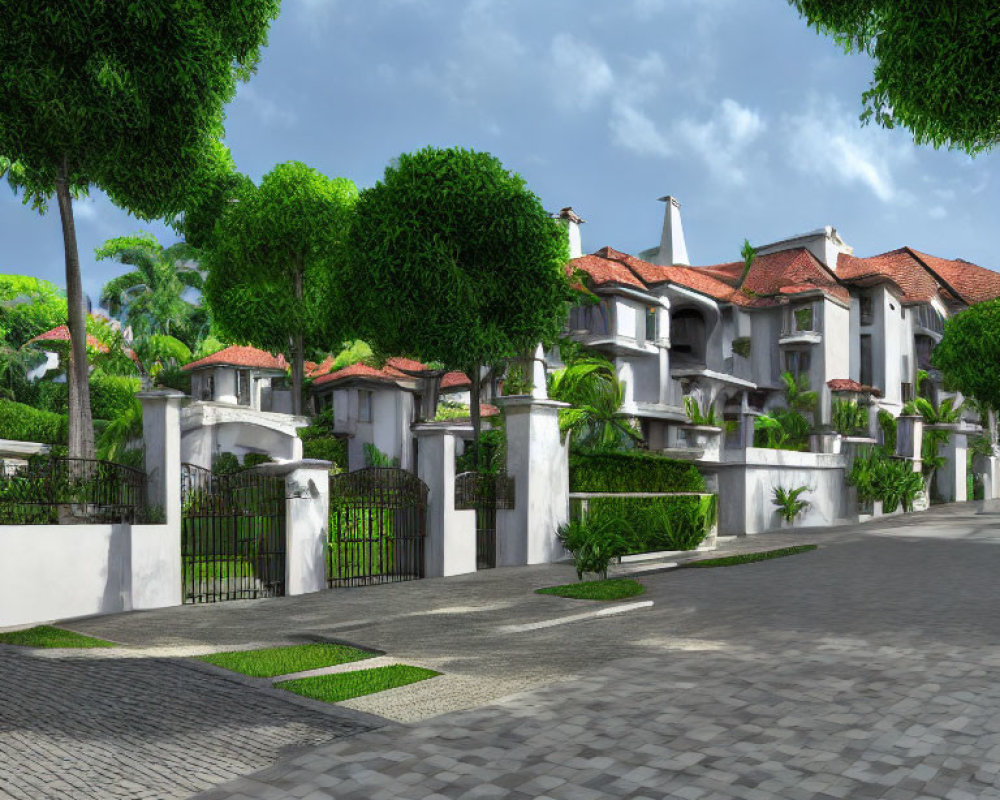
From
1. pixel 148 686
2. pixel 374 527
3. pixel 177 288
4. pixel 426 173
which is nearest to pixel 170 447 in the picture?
pixel 374 527

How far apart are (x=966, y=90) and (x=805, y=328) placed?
34.5 meters

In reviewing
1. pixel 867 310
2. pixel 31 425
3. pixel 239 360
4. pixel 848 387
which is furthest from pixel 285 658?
pixel 867 310

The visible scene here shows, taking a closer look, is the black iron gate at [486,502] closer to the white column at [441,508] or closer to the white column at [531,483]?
the white column at [531,483]

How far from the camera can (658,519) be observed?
2258cm

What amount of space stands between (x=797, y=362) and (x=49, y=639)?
4138 cm

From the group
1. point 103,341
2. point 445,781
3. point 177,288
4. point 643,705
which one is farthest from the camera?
point 177,288

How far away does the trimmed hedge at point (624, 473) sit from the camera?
2148 cm

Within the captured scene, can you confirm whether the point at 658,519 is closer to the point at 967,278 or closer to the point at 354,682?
the point at 354,682

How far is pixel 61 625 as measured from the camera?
12.3 m

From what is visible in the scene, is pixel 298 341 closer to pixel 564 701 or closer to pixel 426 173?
pixel 426 173

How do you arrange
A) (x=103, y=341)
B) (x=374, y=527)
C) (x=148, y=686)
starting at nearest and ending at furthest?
1. (x=148, y=686)
2. (x=374, y=527)
3. (x=103, y=341)

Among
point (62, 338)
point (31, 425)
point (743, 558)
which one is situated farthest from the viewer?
point (62, 338)

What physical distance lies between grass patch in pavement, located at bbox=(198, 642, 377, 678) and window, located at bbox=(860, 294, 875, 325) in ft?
148

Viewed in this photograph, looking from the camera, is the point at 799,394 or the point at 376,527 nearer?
the point at 376,527
